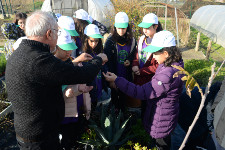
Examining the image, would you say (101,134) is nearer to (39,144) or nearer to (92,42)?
(39,144)

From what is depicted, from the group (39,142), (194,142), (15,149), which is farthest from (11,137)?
(194,142)

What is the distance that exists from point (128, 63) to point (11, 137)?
94.0 inches

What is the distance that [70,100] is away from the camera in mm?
2045

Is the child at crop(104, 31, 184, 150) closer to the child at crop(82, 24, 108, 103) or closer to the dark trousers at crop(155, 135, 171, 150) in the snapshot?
the dark trousers at crop(155, 135, 171, 150)

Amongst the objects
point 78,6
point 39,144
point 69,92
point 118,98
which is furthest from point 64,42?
point 78,6

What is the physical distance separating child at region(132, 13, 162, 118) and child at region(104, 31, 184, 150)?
784 mm

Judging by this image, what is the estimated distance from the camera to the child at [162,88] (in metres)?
1.88

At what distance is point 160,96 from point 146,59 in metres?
1.01

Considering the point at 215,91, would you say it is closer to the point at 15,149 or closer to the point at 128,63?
the point at 128,63

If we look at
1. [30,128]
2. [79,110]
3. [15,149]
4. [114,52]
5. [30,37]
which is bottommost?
[15,149]

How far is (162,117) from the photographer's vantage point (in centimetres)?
203

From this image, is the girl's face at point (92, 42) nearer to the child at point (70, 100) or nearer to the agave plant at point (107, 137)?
the child at point (70, 100)

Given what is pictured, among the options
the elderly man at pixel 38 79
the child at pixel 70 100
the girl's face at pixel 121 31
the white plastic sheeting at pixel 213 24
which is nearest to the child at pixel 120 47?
the girl's face at pixel 121 31

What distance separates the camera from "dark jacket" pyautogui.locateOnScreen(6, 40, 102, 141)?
129cm
